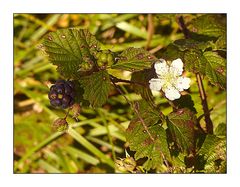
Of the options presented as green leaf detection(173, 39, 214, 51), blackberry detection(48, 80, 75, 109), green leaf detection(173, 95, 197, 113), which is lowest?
green leaf detection(173, 95, 197, 113)

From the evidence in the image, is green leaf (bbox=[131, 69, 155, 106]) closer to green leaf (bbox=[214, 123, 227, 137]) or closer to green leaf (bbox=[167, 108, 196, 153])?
green leaf (bbox=[167, 108, 196, 153])

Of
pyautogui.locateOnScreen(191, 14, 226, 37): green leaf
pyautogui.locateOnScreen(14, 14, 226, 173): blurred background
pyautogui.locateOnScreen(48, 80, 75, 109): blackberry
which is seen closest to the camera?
pyautogui.locateOnScreen(48, 80, 75, 109): blackberry

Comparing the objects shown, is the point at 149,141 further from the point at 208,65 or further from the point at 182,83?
the point at 208,65

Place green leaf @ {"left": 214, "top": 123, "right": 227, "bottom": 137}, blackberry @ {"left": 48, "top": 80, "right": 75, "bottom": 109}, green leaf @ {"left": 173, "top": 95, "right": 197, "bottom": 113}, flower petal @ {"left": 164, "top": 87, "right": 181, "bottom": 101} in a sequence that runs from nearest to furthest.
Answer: blackberry @ {"left": 48, "top": 80, "right": 75, "bottom": 109}
flower petal @ {"left": 164, "top": 87, "right": 181, "bottom": 101}
green leaf @ {"left": 173, "top": 95, "right": 197, "bottom": 113}
green leaf @ {"left": 214, "top": 123, "right": 227, "bottom": 137}

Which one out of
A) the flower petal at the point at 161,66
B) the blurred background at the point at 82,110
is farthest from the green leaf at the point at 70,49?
the blurred background at the point at 82,110

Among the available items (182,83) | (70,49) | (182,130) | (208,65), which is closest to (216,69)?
(208,65)

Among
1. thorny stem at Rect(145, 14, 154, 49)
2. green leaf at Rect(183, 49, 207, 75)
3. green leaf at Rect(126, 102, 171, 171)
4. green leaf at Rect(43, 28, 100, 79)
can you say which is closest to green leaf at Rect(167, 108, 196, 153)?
green leaf at Rect(126, 102, 171, 171)
